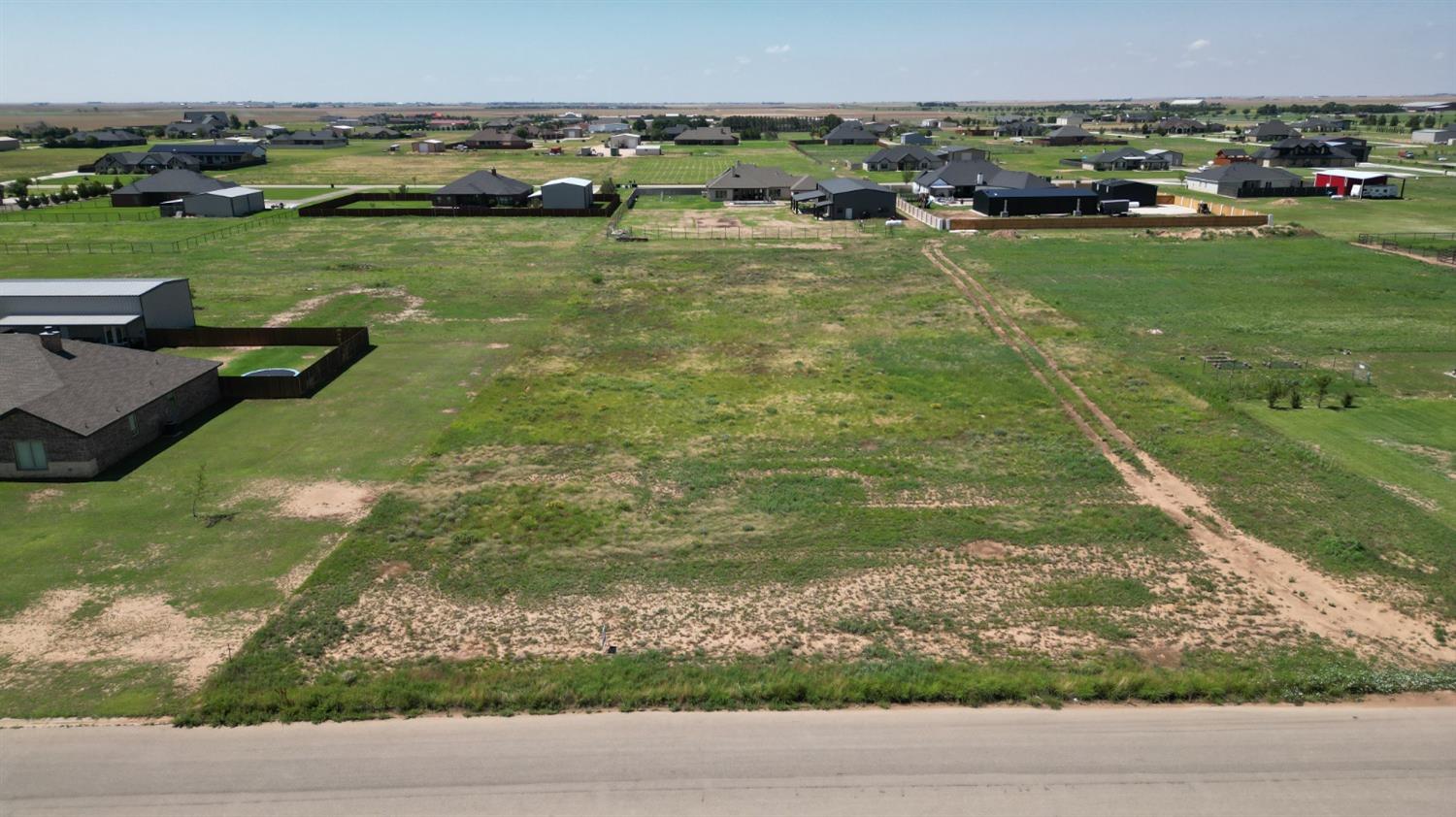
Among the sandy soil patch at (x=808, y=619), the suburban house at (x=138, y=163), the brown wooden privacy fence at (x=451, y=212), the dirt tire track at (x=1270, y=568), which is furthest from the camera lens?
the suburban house at (x=138, y=163)

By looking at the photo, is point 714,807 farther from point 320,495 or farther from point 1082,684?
point 320,495

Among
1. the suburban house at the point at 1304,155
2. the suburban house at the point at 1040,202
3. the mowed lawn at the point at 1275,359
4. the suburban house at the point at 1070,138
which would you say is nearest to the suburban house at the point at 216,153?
the suburban house at the point at 1040,202

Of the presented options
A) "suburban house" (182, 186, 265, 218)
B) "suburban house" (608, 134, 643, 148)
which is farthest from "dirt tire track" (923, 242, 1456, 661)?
"suburban house" (608, 134, 643, 148)

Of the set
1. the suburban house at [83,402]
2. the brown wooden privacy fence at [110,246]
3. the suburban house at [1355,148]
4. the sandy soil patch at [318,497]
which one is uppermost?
the suburban house at [1355,148]

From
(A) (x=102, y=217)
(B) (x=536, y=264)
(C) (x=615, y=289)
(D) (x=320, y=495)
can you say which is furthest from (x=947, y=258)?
(A) (x=102, y=217)

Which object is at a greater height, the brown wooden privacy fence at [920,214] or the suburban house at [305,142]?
the suburban house at [305,142]

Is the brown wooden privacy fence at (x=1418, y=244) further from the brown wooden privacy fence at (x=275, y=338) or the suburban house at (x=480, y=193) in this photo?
the suburban house at (x=480, y=193)
